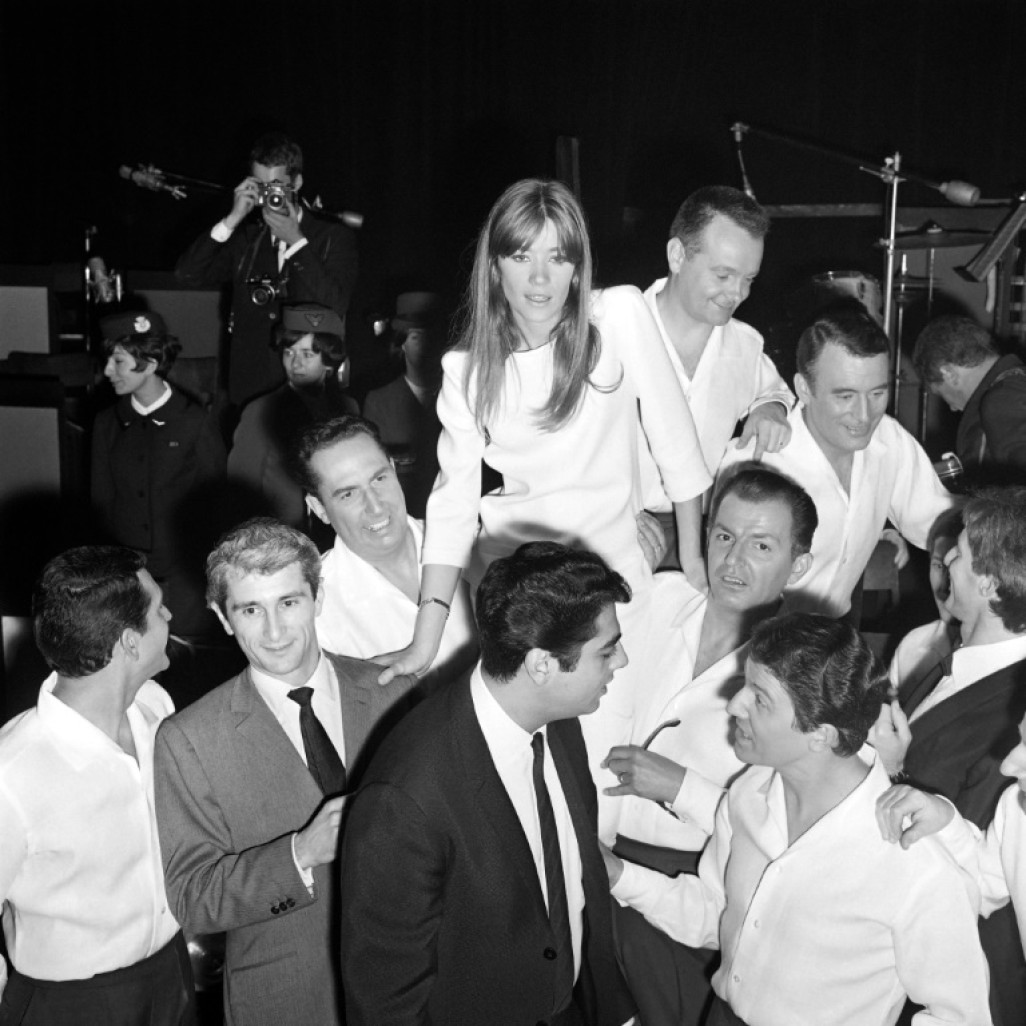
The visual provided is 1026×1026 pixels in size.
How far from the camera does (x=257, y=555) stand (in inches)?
98.3

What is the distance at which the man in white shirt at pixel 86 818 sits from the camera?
2.37 meters

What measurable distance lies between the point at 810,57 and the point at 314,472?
5.37m

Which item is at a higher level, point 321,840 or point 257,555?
point 257,555

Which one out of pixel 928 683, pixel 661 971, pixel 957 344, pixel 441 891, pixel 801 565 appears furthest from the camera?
pixel 957 344

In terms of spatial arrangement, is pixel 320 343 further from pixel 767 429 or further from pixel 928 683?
pixel 928 683

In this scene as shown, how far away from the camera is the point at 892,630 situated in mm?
4363

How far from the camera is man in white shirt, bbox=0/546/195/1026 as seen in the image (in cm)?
237

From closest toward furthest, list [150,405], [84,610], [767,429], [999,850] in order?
[999,850] < [84,610] < [767,429] < [150,405]

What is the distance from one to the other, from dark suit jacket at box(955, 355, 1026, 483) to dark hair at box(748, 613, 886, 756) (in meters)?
1.70

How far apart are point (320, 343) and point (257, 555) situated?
245 centimetres

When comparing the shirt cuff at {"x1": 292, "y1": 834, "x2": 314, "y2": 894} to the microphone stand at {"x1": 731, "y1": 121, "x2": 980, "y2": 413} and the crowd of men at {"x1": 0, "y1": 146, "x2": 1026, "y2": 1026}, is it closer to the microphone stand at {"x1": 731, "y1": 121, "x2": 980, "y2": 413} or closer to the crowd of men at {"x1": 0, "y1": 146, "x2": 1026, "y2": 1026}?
the crowd of men at {"x1": 0, "y1": 146, "x2": 1026, "y2": 1026}

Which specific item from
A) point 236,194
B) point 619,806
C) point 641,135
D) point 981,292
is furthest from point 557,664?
point 641,135

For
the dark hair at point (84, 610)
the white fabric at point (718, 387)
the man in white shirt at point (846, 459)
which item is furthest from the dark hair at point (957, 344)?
the dark hair at point (84, 610)

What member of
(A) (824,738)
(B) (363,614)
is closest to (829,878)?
(A) (824,738)
